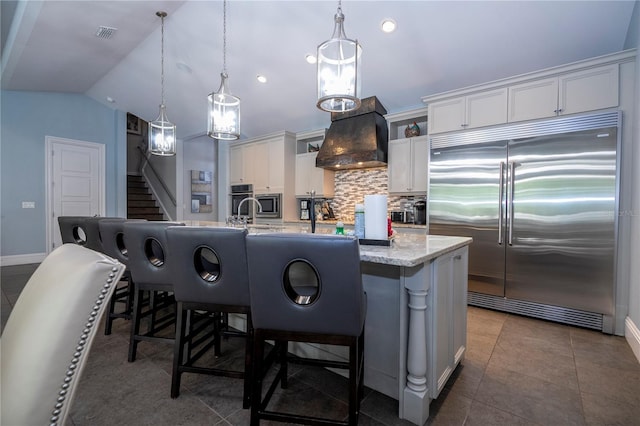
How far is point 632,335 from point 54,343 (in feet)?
11.8

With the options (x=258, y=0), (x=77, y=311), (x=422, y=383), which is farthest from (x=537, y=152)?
(x=77, y=311)

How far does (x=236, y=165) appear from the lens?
6.11 metres

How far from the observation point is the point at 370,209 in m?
1.64

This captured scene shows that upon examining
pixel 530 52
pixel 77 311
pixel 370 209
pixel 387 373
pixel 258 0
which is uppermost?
pixel 258 0

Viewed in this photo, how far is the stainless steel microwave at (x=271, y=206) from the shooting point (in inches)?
209

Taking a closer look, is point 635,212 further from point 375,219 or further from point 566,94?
point 375,219

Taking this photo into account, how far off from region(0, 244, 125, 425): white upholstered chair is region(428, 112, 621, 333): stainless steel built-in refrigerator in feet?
11.4

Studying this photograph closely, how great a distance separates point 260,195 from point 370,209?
4.23 m

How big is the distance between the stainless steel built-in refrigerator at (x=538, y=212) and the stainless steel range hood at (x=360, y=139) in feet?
2.85

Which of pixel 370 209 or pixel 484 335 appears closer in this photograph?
pixel 370 209

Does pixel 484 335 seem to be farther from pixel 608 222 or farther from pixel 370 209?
pixel 370 209

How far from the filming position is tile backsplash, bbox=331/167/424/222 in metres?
4.71

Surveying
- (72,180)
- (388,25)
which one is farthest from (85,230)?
(72,180)

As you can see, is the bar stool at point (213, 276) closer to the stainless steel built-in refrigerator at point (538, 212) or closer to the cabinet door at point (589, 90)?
the stainless steel built-in refrigerator at point (538, 212)
